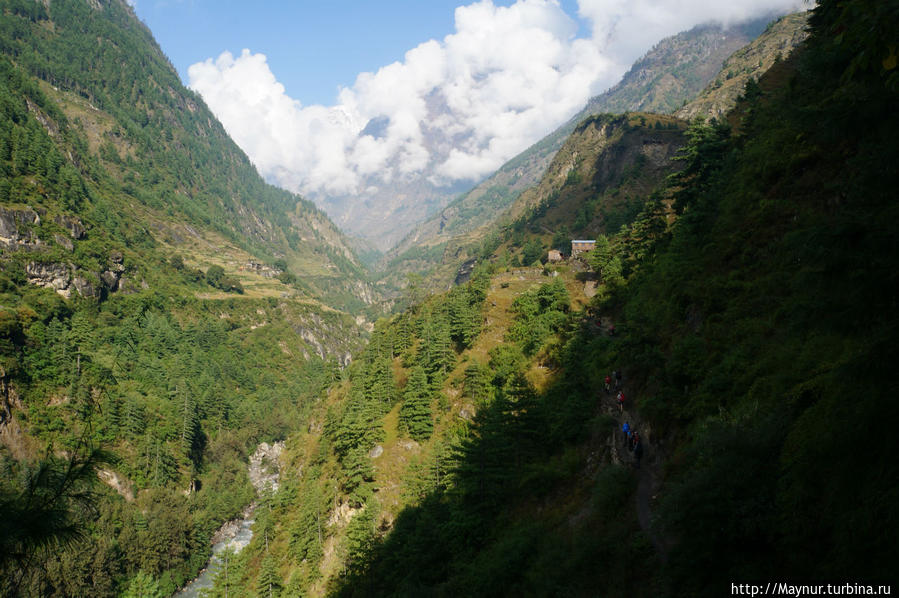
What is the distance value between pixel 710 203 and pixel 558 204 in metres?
139

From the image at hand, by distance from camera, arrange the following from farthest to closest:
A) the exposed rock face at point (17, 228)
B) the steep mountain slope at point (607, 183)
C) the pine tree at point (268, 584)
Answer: the steep mountain slope at point (607, 183) < the exposed rock face at point (17, 228) < the pine tree at point (268, 584)

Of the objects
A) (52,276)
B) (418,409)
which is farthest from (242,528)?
(52,276)

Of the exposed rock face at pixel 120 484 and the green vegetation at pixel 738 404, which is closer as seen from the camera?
the green vegetation at pixel 738 404

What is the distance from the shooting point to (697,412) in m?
19.5

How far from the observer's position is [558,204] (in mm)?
166375

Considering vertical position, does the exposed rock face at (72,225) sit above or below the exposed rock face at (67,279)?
above

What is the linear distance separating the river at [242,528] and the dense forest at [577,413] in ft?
7.95

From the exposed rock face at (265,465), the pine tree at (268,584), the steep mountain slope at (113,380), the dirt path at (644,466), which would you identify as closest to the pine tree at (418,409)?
the pine tree at (268,584)

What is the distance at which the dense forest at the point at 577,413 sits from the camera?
25.7 ft

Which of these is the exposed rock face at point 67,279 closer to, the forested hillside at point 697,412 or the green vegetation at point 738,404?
the forested hillside at point 697,412

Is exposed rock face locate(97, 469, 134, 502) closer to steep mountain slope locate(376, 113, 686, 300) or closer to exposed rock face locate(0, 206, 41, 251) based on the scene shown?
exposed rock face locate(0, 206, 41, 251)

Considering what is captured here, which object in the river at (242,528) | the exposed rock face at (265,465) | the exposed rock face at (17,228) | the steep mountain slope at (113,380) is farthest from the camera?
the exposed rock face at (265,465)

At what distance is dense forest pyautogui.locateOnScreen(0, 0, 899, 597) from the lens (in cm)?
784

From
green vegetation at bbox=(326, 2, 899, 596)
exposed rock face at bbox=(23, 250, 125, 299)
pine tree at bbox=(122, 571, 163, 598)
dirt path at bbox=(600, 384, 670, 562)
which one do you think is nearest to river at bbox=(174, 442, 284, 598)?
pine tree at bbox=(122, 571, 163, 598)
